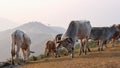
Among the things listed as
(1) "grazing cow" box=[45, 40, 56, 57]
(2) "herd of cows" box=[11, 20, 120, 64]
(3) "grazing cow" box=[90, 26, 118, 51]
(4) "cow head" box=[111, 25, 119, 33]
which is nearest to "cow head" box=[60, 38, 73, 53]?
(2) "herd of cows" box=[11, 20, 120, 64]

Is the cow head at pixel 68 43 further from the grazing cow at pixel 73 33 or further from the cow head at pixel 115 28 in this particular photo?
the cow head at pixel 115 28

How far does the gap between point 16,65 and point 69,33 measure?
14.0 feet

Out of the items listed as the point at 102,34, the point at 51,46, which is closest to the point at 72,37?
the point at 51,46

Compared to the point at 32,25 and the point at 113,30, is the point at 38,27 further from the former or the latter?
the point at 113,30

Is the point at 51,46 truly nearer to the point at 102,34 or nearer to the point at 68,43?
the point at 102,34

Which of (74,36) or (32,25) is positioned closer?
(74,36)

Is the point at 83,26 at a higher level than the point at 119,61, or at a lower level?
higher

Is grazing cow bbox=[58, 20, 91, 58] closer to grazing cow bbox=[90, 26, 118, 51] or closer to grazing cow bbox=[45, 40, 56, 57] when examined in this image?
grazing cow bbox=[90, 26, 118, 51]

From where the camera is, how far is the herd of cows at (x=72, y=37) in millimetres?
29856

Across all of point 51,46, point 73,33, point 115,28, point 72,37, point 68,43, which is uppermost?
point 115,28

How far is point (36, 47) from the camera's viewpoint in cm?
11119

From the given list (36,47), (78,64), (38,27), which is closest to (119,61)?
(78,64)

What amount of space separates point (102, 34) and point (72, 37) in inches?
249

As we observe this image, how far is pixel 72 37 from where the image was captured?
2980 cm
